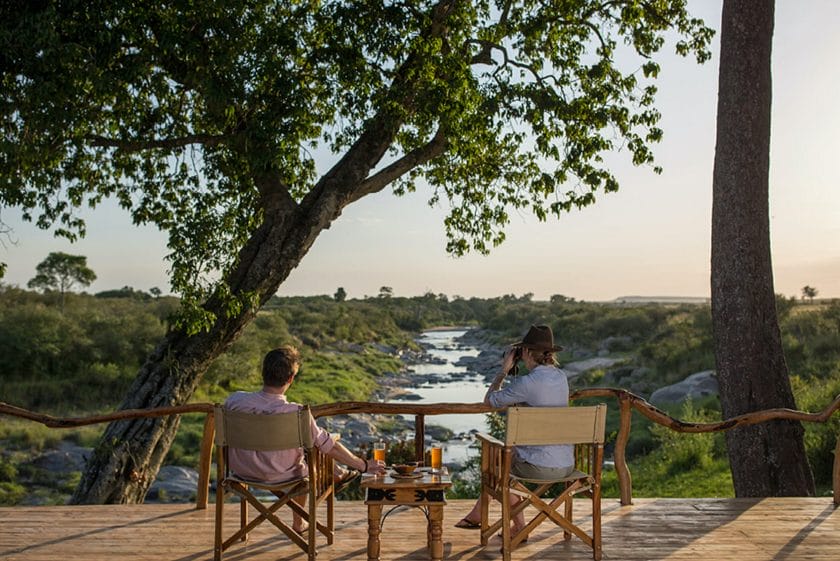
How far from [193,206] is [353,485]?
4905 millimetres

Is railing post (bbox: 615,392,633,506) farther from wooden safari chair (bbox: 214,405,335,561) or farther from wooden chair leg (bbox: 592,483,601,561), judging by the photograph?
wooden safari chair (bbox: 214,405,335,561)

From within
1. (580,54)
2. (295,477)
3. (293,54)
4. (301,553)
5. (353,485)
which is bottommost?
(353,485)

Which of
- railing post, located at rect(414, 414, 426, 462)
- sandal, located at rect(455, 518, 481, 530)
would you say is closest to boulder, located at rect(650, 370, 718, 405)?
railing post, located at rect(414, 414, 426, 462)

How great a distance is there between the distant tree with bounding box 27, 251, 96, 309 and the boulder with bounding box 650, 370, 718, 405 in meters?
30.7

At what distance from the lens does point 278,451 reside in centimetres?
439

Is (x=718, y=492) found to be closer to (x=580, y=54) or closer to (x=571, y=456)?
(x=580, y=54)

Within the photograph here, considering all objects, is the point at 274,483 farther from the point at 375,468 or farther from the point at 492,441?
the point at 492,441

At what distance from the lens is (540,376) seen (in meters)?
4.52

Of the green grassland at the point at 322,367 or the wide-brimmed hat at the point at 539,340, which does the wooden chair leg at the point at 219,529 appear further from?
the green grassland at the point at 322,367

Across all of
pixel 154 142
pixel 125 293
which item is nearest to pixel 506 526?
pixel 154 142

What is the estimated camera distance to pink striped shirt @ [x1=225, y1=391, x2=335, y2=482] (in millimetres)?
4375

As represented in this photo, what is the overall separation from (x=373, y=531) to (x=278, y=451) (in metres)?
0.68

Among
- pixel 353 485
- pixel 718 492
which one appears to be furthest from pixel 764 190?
pixel 353 485

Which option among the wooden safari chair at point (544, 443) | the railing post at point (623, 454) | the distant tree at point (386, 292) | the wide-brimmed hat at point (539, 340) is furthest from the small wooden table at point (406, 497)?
the distant tree at point (386, 292)
